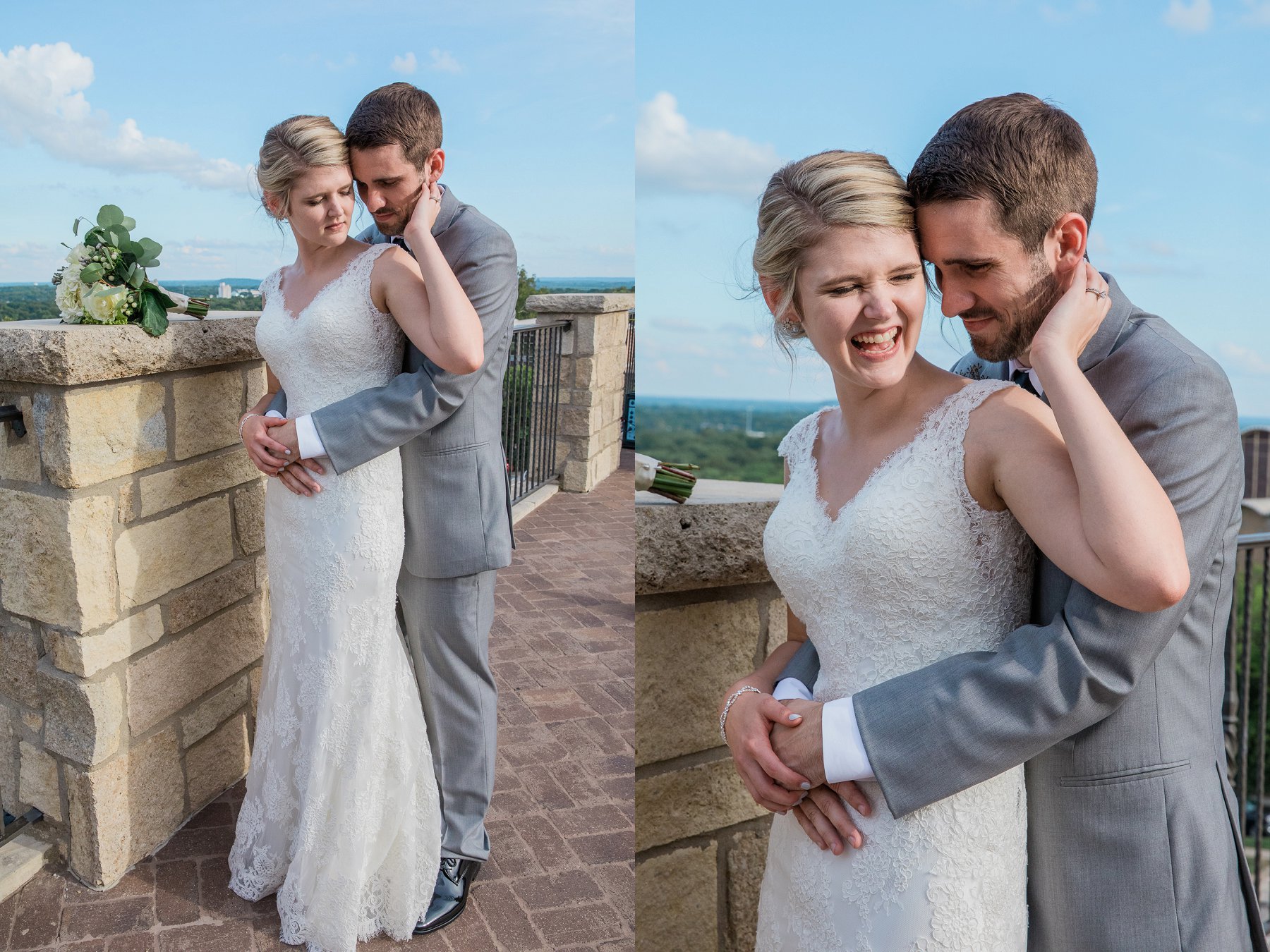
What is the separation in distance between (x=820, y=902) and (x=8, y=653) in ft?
8.81

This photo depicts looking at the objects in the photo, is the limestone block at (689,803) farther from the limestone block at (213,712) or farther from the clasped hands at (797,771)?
the limestone block at (213,712)

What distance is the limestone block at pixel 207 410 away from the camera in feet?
9.95

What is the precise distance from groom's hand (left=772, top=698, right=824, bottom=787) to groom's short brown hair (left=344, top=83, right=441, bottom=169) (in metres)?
1.80

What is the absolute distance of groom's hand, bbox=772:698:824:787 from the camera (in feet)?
4.62

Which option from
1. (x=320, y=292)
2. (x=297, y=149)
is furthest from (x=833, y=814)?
(x=297, y=149)

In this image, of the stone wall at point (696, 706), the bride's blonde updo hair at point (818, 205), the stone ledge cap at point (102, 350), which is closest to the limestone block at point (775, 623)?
the stone wall at point (696, 706)

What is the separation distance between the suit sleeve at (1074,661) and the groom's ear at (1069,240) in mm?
Answer: 229

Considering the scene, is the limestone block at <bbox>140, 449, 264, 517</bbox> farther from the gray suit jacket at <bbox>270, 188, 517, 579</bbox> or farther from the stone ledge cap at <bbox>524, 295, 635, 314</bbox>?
the stone ledge cap at <bbox>524, 295, 635, 314</bbox>

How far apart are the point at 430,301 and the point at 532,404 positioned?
629cm

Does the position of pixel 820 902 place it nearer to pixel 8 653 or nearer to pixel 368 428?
pixel 368 428

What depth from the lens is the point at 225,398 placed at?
10.6ft

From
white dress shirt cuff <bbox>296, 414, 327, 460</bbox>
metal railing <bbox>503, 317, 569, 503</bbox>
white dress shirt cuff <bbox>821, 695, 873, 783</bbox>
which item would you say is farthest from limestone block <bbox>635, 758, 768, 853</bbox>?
metal railing <bbox>503, 317, 569, 503</bbox>

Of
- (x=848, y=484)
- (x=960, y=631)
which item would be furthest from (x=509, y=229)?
(x=960, y=631)

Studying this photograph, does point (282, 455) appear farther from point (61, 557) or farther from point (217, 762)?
point (217, 762)
